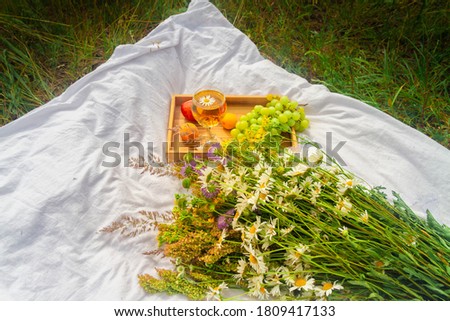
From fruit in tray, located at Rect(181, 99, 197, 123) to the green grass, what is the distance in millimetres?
719

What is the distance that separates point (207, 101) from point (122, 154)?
1.30 ft

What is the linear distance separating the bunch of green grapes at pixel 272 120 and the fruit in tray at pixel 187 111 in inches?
8.0

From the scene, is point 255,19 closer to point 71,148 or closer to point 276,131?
point 276,131

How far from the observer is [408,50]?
236cm

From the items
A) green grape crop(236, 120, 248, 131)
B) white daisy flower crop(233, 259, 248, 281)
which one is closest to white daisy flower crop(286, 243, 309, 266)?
white daisy flower crop(233, 259, 248, 281)

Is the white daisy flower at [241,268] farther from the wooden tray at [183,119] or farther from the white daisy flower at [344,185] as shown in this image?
the wooden tray at [183,119]

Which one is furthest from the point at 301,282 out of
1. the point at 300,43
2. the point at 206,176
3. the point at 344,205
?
the point at 300,43

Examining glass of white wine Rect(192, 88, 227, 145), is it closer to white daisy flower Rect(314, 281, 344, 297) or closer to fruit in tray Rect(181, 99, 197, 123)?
fruit in tray Rect(181, 99, 197, 123)

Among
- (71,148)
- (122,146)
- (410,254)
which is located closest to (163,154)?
(122,146)

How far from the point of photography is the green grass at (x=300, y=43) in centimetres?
203

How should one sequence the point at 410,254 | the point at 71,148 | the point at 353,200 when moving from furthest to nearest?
the point at 71,148
the point at 353,200
the point at 410,254
